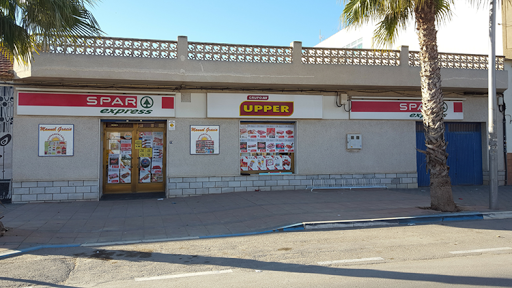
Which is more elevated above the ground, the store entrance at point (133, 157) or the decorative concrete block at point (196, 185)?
the store entrance at point (133, 157)

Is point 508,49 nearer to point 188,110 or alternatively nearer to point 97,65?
point 188,110

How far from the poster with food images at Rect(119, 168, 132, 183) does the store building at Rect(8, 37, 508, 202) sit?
0.11 ft

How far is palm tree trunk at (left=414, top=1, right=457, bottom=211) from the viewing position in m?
9.21

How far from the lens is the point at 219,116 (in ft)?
40.8

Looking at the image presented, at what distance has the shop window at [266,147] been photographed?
42.9 ft

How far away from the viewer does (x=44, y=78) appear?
10781mm

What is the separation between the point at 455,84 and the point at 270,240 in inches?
414

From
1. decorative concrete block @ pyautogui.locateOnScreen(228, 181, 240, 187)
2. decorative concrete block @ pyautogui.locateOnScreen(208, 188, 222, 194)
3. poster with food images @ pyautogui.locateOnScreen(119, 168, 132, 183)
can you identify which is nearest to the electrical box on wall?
decorative concrete block @ pyautogui.locateOnScreen(228, 181, 240, 187)

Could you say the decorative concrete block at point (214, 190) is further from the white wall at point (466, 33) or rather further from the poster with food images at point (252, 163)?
the white wall at point (466, 33)

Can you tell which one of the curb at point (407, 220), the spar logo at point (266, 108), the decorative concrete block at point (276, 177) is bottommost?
the curb at point (407, 220)

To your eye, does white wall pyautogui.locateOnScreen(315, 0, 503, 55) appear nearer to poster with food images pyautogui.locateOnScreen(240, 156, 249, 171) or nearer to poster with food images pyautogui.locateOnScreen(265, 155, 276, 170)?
poster with food images pyautogui.locateOnScreen(265, 155, 276, 170)

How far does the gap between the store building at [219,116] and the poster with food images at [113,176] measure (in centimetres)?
3

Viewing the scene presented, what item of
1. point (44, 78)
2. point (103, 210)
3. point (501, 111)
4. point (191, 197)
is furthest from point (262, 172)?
point (501, 111)

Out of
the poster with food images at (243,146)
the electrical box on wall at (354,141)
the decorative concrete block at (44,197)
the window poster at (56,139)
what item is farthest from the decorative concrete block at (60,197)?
the electrical box on wall at (354,141)
